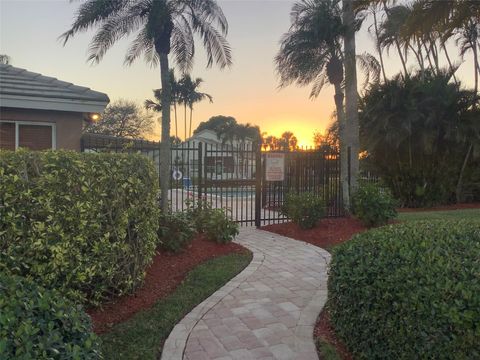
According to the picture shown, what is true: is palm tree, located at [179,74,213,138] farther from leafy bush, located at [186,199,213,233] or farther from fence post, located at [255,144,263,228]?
leafy bush, located at [186,199,213,233]

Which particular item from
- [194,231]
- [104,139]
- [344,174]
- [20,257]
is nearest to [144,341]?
[20,257]

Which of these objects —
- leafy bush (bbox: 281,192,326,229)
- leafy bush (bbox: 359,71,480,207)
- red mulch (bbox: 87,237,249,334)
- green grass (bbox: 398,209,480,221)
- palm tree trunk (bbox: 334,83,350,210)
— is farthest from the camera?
leafy bush (bbox: 359,71,480,207)

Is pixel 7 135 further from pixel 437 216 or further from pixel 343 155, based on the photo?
pixel 437 216

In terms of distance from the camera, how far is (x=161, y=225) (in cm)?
636

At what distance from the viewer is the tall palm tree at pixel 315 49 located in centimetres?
959

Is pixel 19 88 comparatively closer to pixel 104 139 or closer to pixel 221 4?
pixel 104 139

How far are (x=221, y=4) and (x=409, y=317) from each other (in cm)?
659

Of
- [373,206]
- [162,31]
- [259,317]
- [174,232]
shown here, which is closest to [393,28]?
[373,206]

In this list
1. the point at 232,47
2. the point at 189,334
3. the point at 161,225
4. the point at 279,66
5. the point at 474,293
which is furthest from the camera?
the point at 279,66

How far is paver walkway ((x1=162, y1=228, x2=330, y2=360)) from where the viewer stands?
3396 mm

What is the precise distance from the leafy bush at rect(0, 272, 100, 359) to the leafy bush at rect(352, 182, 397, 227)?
7523 millimetres

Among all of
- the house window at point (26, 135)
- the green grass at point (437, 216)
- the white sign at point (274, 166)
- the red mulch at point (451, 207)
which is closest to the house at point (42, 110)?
the house window at point (26, 135)

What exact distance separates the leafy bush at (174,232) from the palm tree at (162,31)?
0.69 meters

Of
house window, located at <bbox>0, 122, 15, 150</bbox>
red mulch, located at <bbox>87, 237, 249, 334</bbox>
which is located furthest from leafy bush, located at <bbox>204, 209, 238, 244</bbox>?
house window, located at <bbox>0, 122, 15, 150</bbox>
